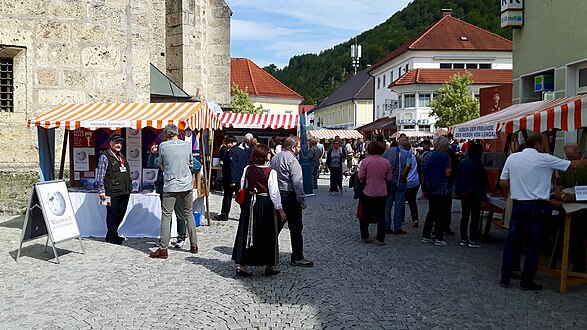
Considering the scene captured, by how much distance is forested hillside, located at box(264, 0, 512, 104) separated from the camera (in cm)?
7456

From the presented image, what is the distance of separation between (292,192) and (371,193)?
6.80 feet

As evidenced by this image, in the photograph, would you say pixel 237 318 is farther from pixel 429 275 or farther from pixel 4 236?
pixel 4 236

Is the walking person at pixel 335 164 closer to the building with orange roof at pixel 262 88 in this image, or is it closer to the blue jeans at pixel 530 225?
the blue jeans at pixel 530 225

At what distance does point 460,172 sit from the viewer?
9.12 m

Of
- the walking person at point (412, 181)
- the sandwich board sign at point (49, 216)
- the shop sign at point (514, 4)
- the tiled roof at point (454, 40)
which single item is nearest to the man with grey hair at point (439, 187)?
the walking person at point (412, 181)

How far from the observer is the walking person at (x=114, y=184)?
8906 mm

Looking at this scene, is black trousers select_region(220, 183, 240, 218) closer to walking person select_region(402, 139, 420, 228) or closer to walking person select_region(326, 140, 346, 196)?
walking person select_region(402, 139, 420, 228)

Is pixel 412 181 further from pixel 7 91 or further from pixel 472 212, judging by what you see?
pixel 7 91

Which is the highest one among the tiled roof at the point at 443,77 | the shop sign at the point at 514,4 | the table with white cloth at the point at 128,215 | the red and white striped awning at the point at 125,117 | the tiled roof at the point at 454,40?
the tiled roof at the point at 454,40

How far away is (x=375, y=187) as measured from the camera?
30.6 ft

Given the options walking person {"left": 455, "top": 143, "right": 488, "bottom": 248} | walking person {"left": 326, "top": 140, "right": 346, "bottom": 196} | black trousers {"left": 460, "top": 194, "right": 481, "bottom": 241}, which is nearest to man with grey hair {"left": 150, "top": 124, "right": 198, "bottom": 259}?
walking person {"left": 455, "top": 143, "right": 488, "bottom": 248}

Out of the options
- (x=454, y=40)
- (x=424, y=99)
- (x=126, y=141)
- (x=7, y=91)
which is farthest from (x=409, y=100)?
(x=126, y=141)

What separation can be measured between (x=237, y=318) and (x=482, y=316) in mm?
2313

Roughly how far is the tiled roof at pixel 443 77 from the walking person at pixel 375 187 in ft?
142
